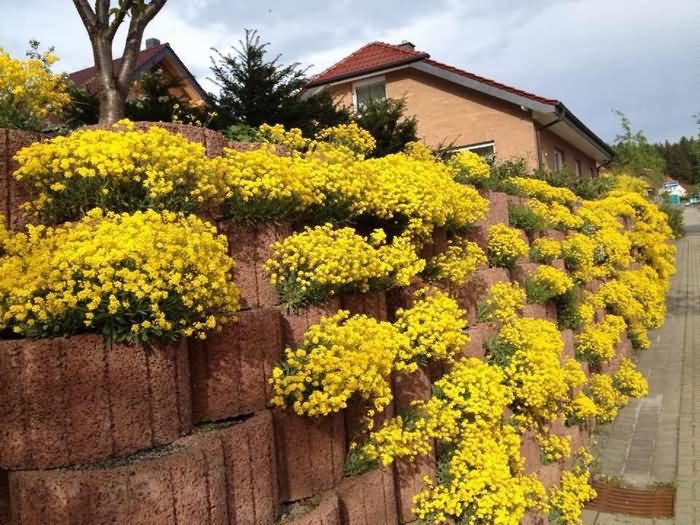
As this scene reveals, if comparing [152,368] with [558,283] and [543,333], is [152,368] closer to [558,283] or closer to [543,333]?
[543,333]

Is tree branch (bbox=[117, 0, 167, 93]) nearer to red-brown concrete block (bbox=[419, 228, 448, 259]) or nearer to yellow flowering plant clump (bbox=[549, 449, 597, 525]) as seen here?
red-brown concrete block (bbox=[419, 228, 448, 259])

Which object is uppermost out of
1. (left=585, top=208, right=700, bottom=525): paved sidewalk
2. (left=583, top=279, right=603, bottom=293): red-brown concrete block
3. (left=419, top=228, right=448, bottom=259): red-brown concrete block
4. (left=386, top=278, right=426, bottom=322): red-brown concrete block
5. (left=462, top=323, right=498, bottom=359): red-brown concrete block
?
(left=419, top=228, right=448, bottom=259): red-brown concrete block

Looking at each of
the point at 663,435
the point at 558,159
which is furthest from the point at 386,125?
the point at 558,159

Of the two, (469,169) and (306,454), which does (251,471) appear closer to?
(306,454)

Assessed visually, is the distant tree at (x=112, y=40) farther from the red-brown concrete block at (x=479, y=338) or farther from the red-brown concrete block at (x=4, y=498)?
the red-brown concrete block at (x=479, y=338)

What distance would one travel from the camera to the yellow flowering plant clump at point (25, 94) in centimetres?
274

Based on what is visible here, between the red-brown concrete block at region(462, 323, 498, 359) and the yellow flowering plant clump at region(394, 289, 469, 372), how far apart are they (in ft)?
1.65

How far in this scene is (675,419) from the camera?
6285 millimetres

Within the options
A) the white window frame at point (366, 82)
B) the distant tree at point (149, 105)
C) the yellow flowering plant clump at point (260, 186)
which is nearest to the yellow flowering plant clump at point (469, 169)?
the yellow flowering plant clump at point (260, 186)

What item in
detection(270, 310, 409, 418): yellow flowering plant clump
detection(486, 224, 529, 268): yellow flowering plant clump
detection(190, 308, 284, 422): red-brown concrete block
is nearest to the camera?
detection(190, 308, 284, 422): red-brown concrete block

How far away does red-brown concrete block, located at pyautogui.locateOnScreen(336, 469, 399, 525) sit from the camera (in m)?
2.76

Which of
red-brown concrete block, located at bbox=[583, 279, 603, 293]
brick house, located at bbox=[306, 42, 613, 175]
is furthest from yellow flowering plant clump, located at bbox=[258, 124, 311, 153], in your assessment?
brick house, located at bbox=[306, 42, 613, 175]

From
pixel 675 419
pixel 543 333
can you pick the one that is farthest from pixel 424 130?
pixel 543 333

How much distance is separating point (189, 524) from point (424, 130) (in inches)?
629
